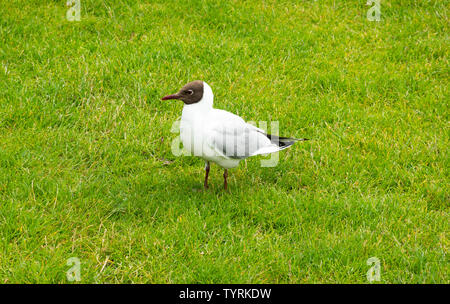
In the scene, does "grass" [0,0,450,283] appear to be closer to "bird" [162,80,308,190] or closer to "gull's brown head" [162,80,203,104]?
"bird" [162,80,308,190]

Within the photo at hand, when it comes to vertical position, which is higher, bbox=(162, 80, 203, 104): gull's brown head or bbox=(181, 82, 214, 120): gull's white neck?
bbox=(162, 80, 203, 104): gull's brown head

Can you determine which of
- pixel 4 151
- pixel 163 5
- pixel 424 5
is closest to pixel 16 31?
pixel 163 5

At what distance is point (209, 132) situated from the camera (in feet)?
16.1

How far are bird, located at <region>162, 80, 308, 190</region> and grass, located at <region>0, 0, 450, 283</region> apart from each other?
0.42m

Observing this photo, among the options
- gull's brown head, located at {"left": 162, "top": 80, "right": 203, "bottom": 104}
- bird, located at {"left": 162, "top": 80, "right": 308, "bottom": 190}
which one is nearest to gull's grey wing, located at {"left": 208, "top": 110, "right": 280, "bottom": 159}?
bird, located at {"left": 162, "top": 80, "right": 308, "bottom": 190}

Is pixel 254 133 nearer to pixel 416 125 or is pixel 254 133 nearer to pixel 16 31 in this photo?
pixel 416 125

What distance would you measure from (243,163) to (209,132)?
1048 mm

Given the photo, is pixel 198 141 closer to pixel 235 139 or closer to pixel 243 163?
pixel 235 139

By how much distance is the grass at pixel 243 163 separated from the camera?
4406 millimetres

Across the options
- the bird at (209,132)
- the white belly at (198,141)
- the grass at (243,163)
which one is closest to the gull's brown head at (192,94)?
the bird at (209,132)

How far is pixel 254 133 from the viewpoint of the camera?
527 centimetres

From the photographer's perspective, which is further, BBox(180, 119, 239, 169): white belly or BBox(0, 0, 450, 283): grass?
BBox(180, 119, 239, 169): white belly

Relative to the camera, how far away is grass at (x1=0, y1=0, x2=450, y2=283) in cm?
441

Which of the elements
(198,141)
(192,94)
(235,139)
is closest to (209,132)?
(198,141)
